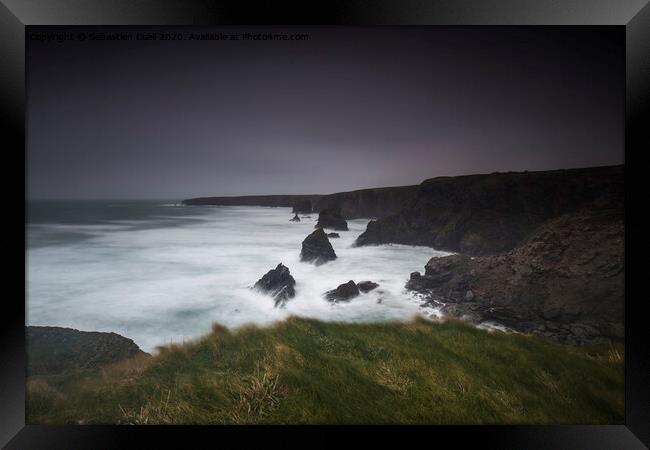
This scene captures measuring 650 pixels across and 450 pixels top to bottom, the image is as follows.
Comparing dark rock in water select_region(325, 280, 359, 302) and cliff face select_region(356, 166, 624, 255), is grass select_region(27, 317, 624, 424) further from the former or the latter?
cliff face select_region(356, 166, 624, 255)

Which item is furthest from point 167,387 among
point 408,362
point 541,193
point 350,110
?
point 541,193

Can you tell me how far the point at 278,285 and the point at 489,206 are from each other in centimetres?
253

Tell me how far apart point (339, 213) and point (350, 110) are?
119cm

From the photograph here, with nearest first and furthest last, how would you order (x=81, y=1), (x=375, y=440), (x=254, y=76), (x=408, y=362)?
(x=81, y=1) < (x=375, y=440) < (x=408, y=362) < (x=254, y=76)

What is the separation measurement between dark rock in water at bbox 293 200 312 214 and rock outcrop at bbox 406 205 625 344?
4.77 feet

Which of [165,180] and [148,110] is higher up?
[148,110]

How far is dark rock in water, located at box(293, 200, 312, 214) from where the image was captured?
2.91 meters

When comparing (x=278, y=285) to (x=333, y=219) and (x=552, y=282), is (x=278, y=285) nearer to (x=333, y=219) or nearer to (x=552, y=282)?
(x=333, y=219)

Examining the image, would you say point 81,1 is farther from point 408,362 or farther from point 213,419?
point 408,362

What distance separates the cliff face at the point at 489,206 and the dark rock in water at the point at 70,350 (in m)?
2.85

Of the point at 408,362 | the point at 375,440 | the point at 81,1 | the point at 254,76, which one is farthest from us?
the point at 254,76

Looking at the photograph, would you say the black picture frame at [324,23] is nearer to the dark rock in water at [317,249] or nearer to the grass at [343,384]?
the grass at [343,384]

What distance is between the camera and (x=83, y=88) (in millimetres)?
2666

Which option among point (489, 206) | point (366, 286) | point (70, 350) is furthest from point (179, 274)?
point (489, 206)
